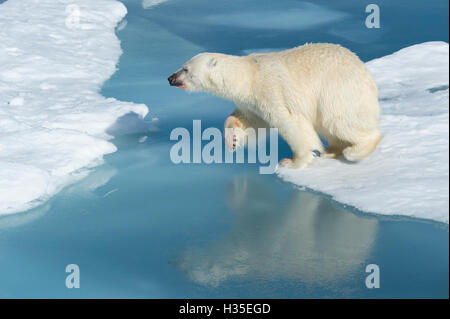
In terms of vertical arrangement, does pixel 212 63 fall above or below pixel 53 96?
below

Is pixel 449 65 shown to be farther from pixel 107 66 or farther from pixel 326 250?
pixel 107 66

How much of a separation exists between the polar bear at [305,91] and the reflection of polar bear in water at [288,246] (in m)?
0.49

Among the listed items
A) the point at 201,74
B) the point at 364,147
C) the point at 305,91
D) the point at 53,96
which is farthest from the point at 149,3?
the point at 364,147

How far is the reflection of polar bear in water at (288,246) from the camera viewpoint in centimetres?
292

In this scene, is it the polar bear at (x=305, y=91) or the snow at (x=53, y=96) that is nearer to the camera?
the polar bear at (x=305, y=91)

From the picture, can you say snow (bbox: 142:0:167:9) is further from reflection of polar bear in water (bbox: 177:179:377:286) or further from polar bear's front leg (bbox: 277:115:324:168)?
reflection of polar bear in water (bbox: 177:179:377:286)

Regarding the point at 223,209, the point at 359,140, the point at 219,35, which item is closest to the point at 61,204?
the point at 223,209

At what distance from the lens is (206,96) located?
19.8 ft

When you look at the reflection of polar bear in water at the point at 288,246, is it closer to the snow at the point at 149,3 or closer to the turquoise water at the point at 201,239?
the turquoise water at the point at 201,239

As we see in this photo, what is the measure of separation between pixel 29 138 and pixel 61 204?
1.03 metres

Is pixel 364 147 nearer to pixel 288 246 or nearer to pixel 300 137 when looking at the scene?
pixel 300 137

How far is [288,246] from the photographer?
3.20 meters

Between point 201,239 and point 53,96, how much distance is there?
3140 millimetres

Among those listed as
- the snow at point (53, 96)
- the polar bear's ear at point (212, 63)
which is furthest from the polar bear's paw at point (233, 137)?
the snow at point (53, 96)
